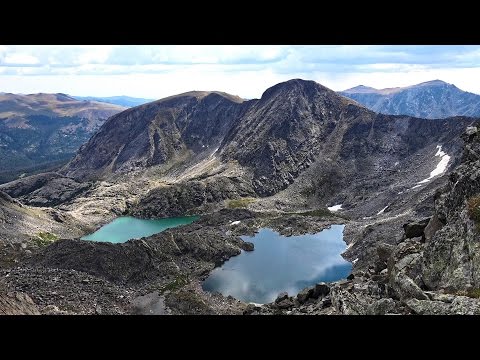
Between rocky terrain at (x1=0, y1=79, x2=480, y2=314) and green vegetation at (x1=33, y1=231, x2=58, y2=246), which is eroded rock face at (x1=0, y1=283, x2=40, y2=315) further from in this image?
green vegetation at (x1=33, y1=231, x2=58, y2=246)

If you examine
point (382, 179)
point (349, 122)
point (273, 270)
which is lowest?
point (273, 270)

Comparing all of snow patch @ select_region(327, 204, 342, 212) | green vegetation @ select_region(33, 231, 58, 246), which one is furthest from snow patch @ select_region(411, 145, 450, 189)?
green vegetation @ select_region(33, 231, 58, 246)

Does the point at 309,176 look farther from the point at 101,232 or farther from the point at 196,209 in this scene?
the point at 101,232

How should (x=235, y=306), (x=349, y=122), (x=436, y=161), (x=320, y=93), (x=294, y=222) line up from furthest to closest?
(x=320, y=93), (x=349, y=122), (x=436, y=161), (x=294, y=222), (x=235, y=306)

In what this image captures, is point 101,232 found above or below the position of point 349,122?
below
